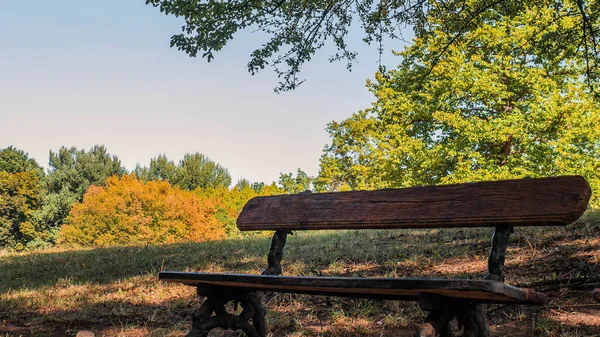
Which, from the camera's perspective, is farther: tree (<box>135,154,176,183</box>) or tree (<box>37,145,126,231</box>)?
tree (<box>135,154,176,183</box>)

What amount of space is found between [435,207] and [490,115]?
20.7 metres

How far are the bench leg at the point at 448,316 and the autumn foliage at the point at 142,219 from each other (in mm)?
40204

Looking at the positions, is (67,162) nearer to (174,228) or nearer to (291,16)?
(174,228)

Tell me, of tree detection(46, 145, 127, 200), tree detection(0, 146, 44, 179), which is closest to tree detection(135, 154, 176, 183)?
tree detection(46, 145, 127, 200)

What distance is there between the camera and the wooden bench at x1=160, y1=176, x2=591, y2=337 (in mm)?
2400

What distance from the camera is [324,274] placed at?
6.53 meters

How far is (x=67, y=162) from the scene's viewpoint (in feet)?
199

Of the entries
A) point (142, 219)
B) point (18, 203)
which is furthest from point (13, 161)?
point (142, 219)

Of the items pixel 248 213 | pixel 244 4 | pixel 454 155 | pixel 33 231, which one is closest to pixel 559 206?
pixel 248 213

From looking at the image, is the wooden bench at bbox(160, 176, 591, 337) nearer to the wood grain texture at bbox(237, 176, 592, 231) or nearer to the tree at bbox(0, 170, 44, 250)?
the wood grain texture at bbox(237, 176, 592, 231)

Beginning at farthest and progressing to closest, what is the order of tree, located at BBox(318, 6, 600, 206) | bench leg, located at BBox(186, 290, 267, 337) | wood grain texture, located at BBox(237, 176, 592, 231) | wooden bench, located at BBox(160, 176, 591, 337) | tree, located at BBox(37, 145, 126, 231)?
tree, located at BBox(37, 145, 126, 231), tree, located at BBox(318, 6, 600, 206), bench leg, located at BBox(186, 290, 267, 337), wood grain texture, located at BBox(237, 176, 592, 231), wooden bench, located at BBox(160, 176, 591, 337)

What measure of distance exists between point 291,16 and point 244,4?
1.06 meters

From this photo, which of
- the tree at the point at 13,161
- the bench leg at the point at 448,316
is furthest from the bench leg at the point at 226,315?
the tree at the point at 13,161

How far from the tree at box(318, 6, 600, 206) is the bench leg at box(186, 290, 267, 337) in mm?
16432
